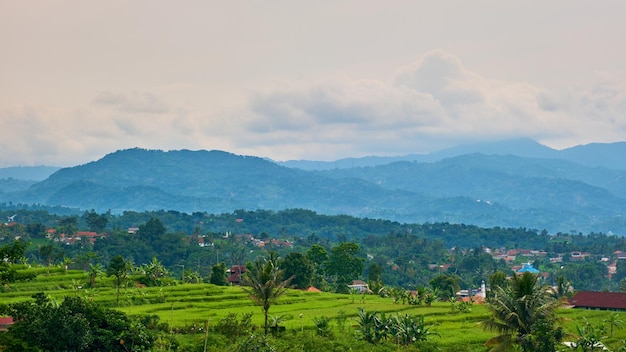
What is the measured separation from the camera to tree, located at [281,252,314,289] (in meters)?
73.2

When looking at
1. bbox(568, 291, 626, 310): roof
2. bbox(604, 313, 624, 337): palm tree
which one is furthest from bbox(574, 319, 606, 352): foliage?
bbox(568, 291, 626, 310): roof

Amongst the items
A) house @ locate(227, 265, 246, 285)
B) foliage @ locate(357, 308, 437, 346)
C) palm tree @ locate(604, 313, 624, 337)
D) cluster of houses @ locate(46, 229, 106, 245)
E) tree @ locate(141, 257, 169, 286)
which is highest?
cluster of houses @ locate(46, 229, 106, 245)

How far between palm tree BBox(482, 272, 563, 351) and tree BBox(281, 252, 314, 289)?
127 ft

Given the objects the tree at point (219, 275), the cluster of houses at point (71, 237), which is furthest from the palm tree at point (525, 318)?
the cluster of houses at point (71, 237)

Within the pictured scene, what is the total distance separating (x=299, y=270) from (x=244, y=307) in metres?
20.4

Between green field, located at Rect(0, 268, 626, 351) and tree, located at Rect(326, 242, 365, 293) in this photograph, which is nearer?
green field, located at Rect(0, 268, 626, 351)

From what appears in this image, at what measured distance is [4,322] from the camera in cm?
3750

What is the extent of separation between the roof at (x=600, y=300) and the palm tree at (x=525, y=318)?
88.2 feet

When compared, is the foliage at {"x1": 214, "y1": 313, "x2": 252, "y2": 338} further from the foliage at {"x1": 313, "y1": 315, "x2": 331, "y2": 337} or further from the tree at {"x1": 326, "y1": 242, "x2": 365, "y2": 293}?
the tree at {"x1": 326, "y1": 242, "x2": 365, "y2": 293}

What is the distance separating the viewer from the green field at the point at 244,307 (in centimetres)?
4381

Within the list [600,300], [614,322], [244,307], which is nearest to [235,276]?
[244,307]

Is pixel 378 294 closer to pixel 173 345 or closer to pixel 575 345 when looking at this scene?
pixel 575 345

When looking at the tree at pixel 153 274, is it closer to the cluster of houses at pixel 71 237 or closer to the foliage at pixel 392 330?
the foliage at pixel 392 330

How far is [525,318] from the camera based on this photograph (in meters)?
34.3
